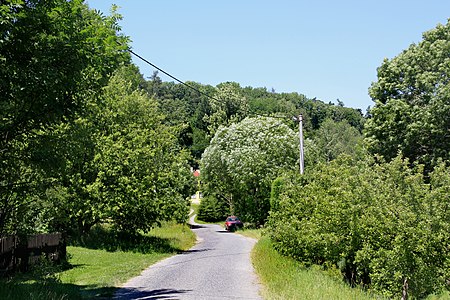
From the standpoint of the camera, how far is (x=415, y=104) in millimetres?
30484

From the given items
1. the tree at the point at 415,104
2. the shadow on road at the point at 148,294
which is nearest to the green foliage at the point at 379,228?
the shadow on road at the point at 148,294

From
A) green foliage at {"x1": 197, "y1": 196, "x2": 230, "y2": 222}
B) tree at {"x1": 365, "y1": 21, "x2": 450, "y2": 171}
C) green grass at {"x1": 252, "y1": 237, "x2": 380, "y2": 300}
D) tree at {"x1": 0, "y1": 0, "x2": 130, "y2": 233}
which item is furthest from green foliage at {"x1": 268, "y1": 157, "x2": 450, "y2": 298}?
green foliage at {"x1": 197, "y1": 196, "x2": 230, "y2": 222}

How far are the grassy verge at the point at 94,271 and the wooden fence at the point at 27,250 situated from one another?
71cm

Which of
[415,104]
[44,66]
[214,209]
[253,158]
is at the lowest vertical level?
[214,209]

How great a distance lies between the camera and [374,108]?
105 ft

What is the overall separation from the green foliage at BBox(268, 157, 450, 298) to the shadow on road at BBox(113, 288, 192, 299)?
4.76 m

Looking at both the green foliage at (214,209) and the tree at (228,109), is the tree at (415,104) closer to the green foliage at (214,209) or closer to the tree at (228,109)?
the tree at (228,109)

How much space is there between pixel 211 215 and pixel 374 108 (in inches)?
1610

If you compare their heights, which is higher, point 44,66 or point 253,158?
point 253,158

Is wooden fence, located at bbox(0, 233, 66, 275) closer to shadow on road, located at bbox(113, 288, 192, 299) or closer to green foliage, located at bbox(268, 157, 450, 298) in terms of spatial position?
shadow on road, located at bbox(113, 288, 192, 299)

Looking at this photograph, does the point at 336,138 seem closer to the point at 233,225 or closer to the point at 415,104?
the point at 233,225

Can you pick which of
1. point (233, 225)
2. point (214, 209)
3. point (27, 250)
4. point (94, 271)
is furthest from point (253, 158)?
point (27, 250)

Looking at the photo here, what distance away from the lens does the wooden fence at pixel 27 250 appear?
14.5m

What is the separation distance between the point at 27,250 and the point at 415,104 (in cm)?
2436
